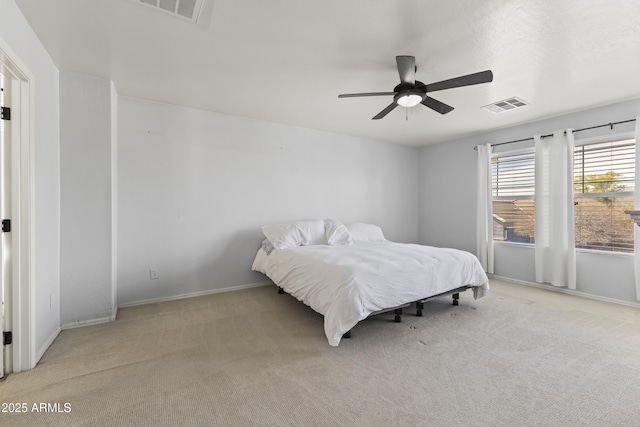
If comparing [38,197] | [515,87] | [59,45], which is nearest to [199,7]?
[59,45]

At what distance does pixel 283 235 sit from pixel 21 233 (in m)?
2.37

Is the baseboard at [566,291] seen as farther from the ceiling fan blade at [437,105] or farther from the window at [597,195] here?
the ceiling fan blade at [437,105]

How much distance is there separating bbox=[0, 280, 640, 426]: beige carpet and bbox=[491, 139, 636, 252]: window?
3.54 feet

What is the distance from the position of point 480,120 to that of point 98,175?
15.9 ft

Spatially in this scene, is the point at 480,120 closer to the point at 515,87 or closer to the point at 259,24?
the point at 515,87

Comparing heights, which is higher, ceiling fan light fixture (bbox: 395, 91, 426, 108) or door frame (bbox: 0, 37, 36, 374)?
ceiling fan light fixture (bbox: 395, 91, 426, 108)

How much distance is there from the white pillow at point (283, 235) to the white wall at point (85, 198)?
1727mm

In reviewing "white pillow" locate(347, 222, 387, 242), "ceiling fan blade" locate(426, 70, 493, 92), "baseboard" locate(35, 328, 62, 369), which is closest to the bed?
"white pillow" locate(347, 222, 387, 242)

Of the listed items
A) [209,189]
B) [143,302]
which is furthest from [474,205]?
[143,302]

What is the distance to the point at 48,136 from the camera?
89.0 inches

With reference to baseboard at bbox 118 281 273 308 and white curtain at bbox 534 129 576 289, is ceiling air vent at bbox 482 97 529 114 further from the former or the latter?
baseboard at bbox 118 281 273 308

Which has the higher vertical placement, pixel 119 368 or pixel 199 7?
pixel 199 7

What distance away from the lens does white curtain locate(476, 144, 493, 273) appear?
4.44m

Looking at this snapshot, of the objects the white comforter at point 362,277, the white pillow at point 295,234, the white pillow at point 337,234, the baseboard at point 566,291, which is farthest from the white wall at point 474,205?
the white pillow at point 295,234
